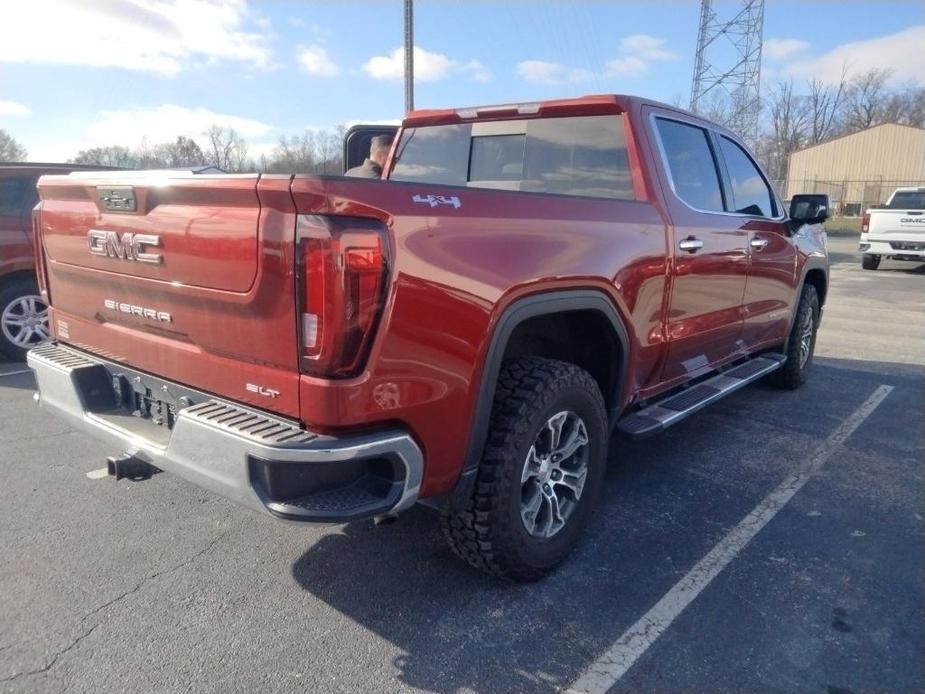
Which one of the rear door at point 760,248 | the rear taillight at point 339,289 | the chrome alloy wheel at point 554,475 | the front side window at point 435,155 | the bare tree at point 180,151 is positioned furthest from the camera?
the bare tree at point 180,151

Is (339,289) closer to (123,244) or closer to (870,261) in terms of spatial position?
(123,244)

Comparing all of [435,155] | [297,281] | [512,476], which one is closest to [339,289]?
[297,281]

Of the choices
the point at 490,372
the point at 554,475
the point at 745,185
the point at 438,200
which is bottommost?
the point at 554,475

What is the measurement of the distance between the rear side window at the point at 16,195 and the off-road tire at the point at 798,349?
6904mm

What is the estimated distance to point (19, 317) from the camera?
21.3 feet

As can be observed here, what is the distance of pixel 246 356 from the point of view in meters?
2.29

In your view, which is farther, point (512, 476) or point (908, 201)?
point (908, 201)

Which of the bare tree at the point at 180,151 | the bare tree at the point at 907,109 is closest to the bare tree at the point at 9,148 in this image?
the bare tree at the point at 180,151

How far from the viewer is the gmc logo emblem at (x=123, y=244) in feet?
8.17

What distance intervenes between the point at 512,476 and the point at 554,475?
0.39 meters

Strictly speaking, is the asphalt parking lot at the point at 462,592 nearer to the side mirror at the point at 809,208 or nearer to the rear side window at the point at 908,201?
the side mirror at the point at 809,208

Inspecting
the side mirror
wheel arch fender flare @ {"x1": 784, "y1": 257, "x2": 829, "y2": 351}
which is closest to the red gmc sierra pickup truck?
the side mirror

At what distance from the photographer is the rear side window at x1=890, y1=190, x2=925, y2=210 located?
1652 cm

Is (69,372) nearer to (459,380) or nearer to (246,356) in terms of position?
(246,356)
